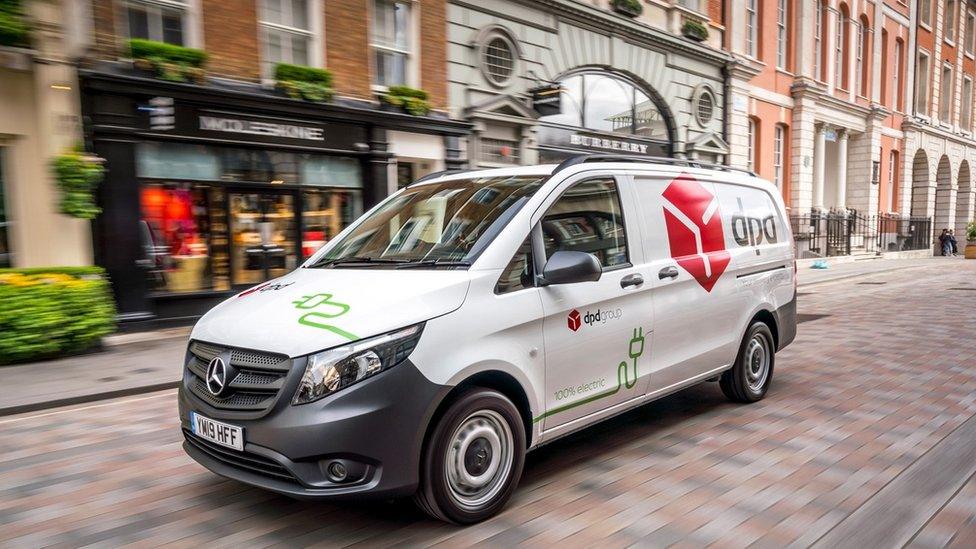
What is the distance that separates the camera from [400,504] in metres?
3.64

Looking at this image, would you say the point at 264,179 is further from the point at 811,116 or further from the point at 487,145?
the point at 811,116

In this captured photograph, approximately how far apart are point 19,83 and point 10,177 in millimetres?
1305

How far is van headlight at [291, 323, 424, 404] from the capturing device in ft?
9.82

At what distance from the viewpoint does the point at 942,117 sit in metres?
39.8

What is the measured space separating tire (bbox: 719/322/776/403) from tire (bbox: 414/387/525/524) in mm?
2727

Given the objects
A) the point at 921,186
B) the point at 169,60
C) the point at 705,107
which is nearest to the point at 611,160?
the point at 169,60

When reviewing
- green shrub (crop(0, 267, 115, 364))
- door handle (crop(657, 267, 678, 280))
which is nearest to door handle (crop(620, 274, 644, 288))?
door handle (crop(657, 267, 678, 280))

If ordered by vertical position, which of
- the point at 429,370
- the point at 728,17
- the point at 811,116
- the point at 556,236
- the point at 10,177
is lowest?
the point at 429,370

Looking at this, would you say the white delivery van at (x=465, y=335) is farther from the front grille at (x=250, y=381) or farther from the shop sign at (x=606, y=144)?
the shop sign at (x=606, y=144)

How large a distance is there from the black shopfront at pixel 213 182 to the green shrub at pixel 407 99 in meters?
0.18

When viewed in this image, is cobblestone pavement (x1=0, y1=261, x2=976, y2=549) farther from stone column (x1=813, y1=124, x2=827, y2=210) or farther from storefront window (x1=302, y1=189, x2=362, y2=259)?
stone column (x1=813, y1=124, x2=827, y2=210)

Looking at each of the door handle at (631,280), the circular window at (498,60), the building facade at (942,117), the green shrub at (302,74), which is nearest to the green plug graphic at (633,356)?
the door handle at (631,280)

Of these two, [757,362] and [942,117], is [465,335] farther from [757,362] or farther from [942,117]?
[942,117]

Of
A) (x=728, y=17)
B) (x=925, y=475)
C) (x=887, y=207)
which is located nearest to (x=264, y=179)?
(x=925, y=475)
